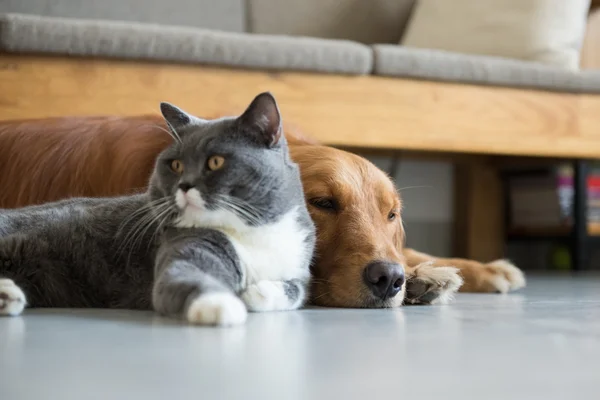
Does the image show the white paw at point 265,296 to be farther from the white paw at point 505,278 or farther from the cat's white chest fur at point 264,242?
the white paw at point 505,278

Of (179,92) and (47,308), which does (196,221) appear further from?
(179,92)

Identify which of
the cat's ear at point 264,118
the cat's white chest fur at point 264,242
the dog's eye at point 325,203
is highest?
the cat's ear at point 264,118

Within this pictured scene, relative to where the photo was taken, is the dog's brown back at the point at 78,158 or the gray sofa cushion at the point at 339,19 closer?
the dog's brown back at the point at 78,158

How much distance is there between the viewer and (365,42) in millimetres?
3539

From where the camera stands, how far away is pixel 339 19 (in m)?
3.53

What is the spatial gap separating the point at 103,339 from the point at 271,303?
358mm

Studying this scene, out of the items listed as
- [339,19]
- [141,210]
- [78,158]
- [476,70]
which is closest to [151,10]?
[339,19]

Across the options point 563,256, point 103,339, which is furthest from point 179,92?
point 563,256

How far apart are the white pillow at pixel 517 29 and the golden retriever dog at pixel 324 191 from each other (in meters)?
1.21

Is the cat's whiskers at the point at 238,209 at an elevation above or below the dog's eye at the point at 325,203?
below

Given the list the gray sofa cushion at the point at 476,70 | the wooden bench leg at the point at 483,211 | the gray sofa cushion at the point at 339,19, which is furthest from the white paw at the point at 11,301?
the wooden bench leg at the point at 483,211

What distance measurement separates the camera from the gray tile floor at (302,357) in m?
0.67

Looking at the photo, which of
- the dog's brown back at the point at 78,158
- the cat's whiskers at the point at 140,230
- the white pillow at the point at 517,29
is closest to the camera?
the cat's whiskers at the point at 140,230

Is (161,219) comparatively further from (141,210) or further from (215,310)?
(215,310)
